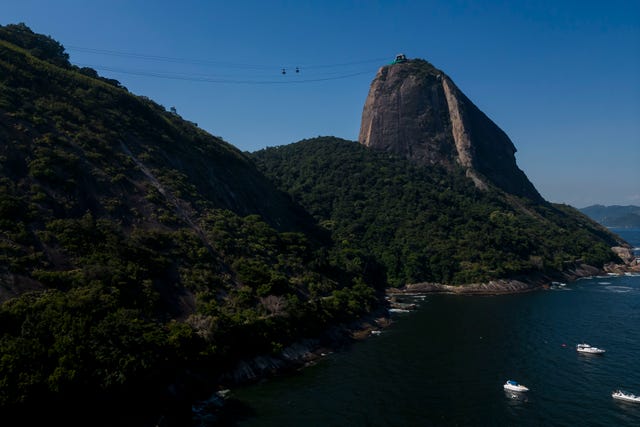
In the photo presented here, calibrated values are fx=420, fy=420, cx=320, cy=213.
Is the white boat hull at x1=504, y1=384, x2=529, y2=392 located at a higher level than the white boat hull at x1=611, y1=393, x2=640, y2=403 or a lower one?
higher

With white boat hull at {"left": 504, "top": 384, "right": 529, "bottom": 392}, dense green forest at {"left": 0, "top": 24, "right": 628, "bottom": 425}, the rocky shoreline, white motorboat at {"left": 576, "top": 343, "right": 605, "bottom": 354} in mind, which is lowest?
white boat hull at {"left": 504, "top": 384, "right": 529, "bottom": 392}

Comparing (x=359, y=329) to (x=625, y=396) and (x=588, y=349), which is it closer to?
(x=588, y=349)

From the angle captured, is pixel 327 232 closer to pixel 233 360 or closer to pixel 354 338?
pixel 354 338

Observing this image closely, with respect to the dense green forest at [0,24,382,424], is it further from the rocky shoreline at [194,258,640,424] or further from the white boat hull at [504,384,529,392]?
the white boat hull at [504,384,529,392]

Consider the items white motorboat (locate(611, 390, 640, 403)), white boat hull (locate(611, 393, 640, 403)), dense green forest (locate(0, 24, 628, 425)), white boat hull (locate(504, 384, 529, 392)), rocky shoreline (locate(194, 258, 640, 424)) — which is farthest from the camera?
rocky shoreline (locate(194, 258, 640, 424))

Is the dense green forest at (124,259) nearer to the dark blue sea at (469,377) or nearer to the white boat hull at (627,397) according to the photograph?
the dark blue sea at (469,377)

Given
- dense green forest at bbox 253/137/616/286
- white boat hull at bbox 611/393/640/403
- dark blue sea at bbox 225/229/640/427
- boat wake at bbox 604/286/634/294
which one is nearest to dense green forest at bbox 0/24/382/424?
dark blue sea at bbox 225/229/640/427

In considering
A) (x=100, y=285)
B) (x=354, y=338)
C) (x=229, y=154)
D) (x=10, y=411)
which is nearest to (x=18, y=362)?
(x=10, y=411)

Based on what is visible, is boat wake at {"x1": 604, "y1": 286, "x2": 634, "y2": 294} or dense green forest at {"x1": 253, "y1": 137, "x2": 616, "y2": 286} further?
dense green forest at {"x1": 253, "y1": 137, "x2": 616, "y2": 286}
